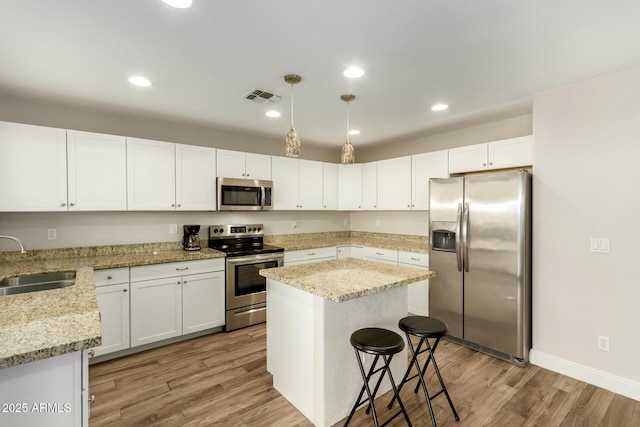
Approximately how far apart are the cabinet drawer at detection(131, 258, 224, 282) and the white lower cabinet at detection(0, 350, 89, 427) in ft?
6.35

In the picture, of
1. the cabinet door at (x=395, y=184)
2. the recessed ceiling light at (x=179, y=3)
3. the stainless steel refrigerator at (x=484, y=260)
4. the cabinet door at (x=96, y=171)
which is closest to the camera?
the recessed ceiling light at (x=179, y=3)

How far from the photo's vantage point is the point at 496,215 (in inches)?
115

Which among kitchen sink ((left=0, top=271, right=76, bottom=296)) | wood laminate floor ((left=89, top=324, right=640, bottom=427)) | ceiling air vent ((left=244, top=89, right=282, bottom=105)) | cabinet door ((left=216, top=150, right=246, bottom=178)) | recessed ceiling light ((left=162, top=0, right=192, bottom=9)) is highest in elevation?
ceiling air vent ((left=244, top=89, right=282, bottom=105))

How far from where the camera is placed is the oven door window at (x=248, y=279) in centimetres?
364

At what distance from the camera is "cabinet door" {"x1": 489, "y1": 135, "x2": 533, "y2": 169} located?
309cm

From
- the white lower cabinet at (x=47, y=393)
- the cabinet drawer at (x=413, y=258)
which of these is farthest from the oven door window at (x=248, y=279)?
the white lower cabinet at (x=47, y=393)

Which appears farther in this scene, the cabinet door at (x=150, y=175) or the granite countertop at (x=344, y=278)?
the cabinet door at (x=150, y=175)

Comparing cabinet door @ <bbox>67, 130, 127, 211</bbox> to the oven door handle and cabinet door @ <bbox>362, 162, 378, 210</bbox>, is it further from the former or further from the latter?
cabinet door @ <bbox>362, 162, 378, 210</bbox>

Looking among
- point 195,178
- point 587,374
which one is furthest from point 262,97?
point 587,374

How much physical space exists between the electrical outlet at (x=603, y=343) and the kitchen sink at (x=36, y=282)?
4090 mm

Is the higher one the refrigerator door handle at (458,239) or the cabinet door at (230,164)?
the cabinet door at (230,164)

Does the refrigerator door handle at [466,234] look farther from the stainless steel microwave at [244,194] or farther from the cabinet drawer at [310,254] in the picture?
the stainless steel microwave at [244,194]

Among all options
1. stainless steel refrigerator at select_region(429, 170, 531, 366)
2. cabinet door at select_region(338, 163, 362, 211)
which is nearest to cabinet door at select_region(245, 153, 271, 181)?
cabinet door at select_region(338, 163, 362, 211)

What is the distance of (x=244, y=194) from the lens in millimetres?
3990
